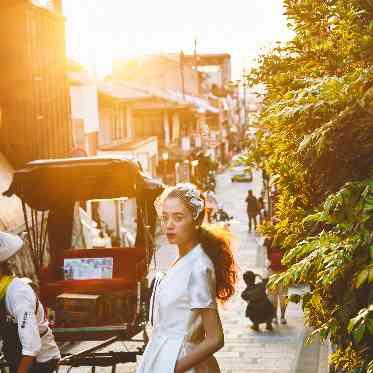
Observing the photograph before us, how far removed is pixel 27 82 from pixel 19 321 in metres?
15.1

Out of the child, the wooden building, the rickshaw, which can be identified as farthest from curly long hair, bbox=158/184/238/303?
the wooden building

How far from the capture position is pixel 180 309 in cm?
425

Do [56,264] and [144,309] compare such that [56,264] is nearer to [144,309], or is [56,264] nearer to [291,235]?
[144,309]

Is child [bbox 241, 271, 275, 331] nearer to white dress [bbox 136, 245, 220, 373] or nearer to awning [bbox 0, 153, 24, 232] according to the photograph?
awning [bbox 0, 153, 24, 232]

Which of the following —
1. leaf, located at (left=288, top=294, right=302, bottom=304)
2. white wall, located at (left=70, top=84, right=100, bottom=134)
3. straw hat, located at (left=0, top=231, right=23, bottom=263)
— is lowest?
white wall, located at (left=70, top=84, right=100, bottom=134)

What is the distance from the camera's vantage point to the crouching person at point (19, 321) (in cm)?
529

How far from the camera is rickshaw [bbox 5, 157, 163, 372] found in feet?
31.2

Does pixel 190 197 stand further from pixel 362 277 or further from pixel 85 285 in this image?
pixel 85 285

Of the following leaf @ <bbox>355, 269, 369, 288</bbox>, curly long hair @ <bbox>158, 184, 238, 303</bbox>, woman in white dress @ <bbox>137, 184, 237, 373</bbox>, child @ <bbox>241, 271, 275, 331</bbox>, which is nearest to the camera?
leaf @ <bbox>355, 269, 369, 288</bbox>

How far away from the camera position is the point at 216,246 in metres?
4.48

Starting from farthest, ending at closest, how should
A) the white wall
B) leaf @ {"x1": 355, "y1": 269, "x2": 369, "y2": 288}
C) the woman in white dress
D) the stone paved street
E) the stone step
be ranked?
the white wall < the stone paved street < the stone step < the woman in white dress < leaf @ {"x1": 355, "y1": 269, "x2": 369, "y2": 288}

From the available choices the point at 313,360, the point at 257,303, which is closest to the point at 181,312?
the point at 313,360

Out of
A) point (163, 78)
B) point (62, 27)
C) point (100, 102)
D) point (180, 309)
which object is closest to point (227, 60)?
point (163, 78)

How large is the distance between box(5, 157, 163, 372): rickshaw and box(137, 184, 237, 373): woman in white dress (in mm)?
4340
